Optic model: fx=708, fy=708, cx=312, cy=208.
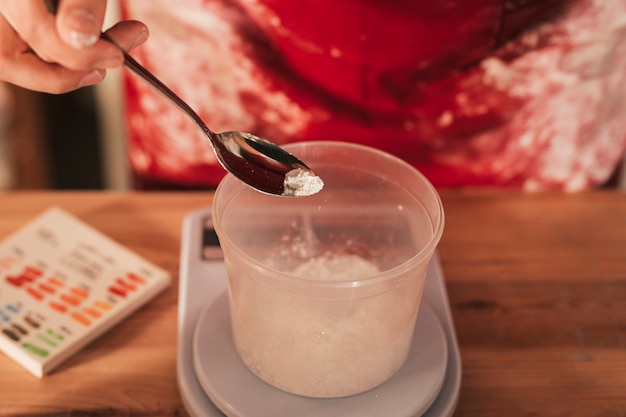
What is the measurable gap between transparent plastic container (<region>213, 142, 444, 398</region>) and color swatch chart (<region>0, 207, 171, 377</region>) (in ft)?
0.44

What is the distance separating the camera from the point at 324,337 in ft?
1.73

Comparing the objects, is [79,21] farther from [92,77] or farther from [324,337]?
[324,337]

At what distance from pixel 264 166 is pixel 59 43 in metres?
0.19

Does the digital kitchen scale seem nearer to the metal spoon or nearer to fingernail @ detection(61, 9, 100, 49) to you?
the metal spoon

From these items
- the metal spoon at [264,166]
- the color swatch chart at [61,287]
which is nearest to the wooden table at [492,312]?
the color swatch chart at [61,287]

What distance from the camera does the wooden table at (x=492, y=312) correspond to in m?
0.60

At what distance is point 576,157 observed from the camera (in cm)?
92

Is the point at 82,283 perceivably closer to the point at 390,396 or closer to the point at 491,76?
the point at 390,396

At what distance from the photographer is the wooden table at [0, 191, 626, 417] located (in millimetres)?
602

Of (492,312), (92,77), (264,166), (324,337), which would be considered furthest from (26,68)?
(492,312)

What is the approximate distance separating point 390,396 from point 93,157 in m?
1.47

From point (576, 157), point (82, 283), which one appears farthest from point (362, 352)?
point (576, 157)

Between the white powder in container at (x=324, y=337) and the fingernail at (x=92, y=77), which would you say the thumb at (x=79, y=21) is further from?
the white powder in container at (x=324, y=337)

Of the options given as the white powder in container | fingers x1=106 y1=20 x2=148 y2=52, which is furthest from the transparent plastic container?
fingers x1=106 y1=20 x2=148 y2=52
